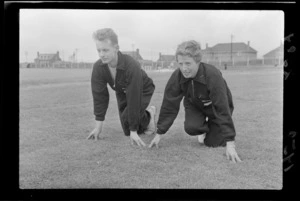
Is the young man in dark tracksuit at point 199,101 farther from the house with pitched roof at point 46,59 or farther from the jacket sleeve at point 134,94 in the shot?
the house with pitched roof at point 46,59

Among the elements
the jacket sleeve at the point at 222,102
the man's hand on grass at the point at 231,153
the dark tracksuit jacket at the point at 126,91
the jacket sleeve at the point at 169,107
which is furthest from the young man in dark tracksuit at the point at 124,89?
the man's hand on grass at the point at 231,153

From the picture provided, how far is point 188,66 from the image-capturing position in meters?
3.07

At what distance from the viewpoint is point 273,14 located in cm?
292

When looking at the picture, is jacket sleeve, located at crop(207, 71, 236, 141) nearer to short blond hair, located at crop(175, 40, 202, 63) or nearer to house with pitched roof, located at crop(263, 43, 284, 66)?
short blond hair, located at crop(175, 40, 202, 63)

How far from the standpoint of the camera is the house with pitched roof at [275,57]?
9.77ft

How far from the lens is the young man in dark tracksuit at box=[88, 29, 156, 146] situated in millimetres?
3148

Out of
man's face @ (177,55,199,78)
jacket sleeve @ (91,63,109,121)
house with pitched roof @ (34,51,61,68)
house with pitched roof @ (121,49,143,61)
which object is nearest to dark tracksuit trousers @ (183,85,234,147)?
man's face @ (177,55,199,78)

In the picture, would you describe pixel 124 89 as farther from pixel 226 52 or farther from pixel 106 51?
A: pixel 226 52

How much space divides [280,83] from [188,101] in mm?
745
